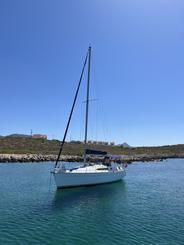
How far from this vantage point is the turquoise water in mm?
15757

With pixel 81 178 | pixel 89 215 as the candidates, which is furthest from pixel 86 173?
pixel 89 215

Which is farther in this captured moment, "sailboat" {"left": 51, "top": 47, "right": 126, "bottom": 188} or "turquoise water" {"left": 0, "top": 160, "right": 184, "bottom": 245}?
"sailboat" {"left": 51, "top": 47, "right": 126, "bottom": 188}

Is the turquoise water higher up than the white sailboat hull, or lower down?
lower down

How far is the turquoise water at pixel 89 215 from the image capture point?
51.7 feet

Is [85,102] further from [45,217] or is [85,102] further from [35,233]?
[35,233]

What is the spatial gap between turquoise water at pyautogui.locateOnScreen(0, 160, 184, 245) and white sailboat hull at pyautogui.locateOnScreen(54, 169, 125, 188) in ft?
2.40

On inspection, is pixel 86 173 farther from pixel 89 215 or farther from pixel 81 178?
pixel 89 215

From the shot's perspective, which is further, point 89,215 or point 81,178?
point 81,178

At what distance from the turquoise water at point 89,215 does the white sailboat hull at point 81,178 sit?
28.8 inches

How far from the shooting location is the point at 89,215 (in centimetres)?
2075

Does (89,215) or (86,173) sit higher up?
(86,173)

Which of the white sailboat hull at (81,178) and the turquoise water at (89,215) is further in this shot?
the white sailboat hull at (81,178)

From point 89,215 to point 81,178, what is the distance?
9.46 m

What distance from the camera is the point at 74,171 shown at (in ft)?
98.9
